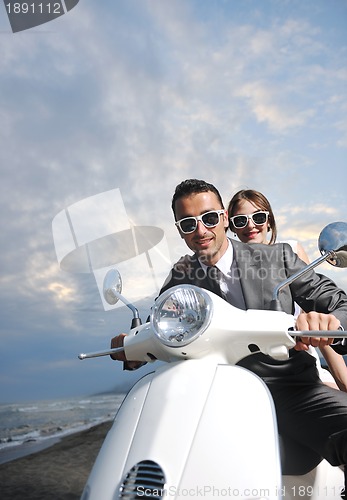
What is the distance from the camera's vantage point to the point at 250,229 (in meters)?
3.16

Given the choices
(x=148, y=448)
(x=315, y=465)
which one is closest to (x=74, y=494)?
(x=315, y=465)

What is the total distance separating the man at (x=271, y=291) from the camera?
145cm

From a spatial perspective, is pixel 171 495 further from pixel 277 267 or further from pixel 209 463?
pixel 277 267

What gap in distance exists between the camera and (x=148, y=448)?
1.15 metres

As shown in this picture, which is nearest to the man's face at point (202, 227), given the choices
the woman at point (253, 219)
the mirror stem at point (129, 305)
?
the mirror stem at point (129, 305)

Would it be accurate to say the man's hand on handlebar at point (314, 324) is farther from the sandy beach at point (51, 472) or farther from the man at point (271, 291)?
the sandy beach at point (51, 472)

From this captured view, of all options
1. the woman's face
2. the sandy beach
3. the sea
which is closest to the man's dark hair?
the woman's face

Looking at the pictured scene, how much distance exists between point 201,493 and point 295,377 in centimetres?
62

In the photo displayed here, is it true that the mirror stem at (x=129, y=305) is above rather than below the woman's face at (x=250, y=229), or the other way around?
below

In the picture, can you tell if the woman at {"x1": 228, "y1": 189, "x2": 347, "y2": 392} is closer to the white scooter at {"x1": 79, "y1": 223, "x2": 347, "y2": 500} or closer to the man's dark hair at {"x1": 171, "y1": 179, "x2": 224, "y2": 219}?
the man's dark hair at {"x1": 171, "y1": 179, "x2": 224, "y2": 219}

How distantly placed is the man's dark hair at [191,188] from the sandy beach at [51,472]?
7.31 feet

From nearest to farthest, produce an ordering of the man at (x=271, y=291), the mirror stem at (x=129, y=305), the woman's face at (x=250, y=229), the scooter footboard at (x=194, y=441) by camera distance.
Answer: the scooter footboard at (x=194, y=441) → the man at (x=271, y=291) → the mirror stem at (x=129, y=305) → the woman's face at (x=250, y=229)

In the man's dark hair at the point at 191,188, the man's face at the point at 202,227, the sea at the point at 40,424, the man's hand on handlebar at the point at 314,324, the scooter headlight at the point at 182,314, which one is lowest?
the sea at the point at 40,424

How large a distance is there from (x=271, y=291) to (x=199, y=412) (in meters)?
0.60
